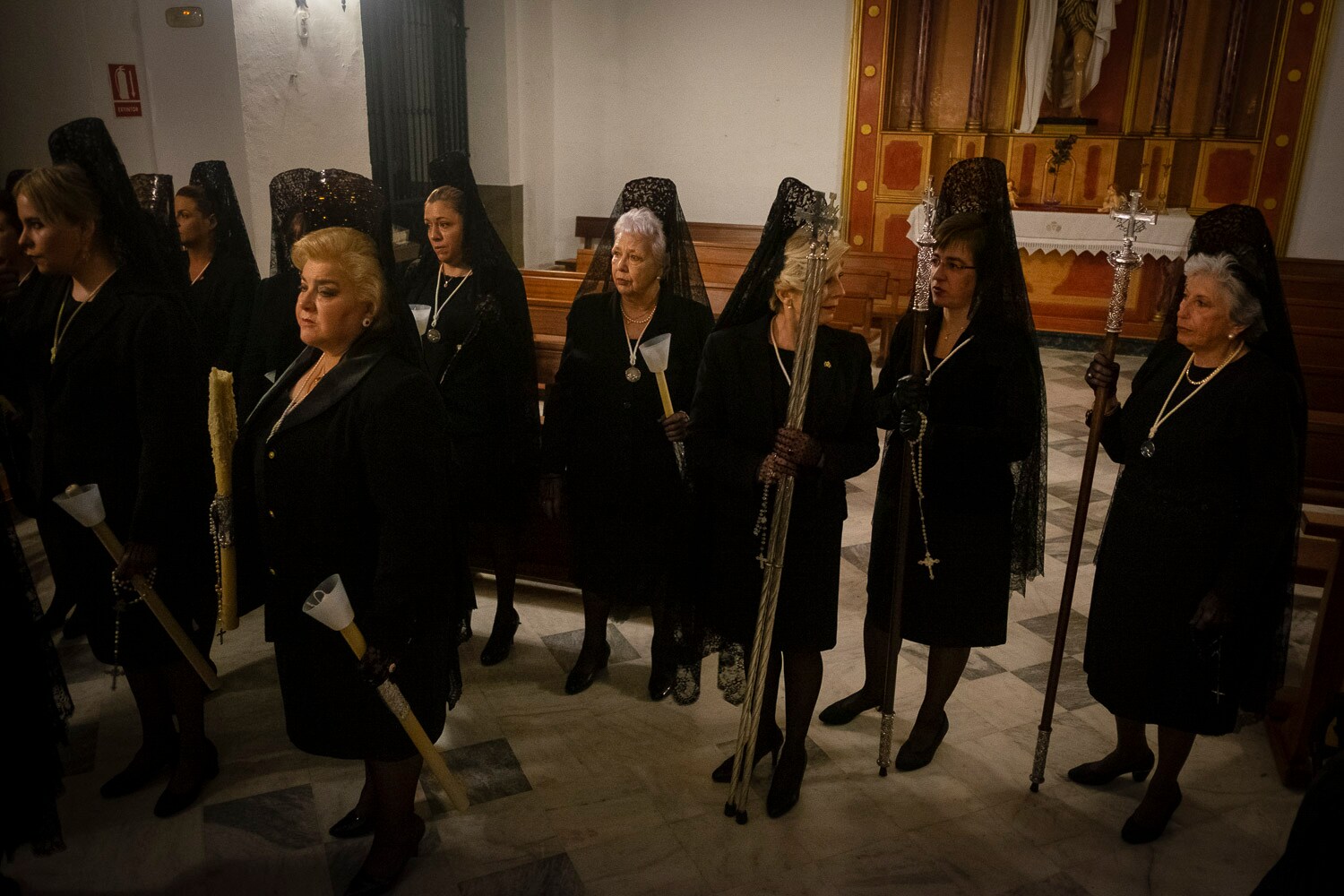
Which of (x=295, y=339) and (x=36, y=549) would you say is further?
(x=36, y=549)

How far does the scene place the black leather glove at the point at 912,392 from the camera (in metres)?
2.69

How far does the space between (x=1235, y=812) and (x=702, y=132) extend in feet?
32.5

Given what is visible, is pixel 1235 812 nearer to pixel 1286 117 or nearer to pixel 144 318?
pixel 144 318

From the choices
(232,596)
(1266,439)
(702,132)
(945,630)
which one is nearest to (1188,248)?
(1266,439)

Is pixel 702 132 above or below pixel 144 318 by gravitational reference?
above

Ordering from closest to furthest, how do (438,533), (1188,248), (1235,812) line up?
(438,533)
(1188,248)
(1235,812)

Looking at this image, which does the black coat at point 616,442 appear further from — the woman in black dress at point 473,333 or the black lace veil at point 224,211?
the black lace veil at point 224,211

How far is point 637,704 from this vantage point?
3516 mm

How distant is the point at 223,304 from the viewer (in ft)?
13.1

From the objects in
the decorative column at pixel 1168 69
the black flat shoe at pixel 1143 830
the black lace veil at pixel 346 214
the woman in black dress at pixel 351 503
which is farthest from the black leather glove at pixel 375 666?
the decorative column at pixel 1168 69

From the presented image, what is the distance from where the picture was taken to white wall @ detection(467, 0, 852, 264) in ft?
34.2

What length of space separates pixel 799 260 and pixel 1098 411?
985 mm

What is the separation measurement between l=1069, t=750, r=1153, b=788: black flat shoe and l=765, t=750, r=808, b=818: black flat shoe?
36.2 inches

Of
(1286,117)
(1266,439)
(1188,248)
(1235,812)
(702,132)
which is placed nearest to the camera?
(1266,439)
